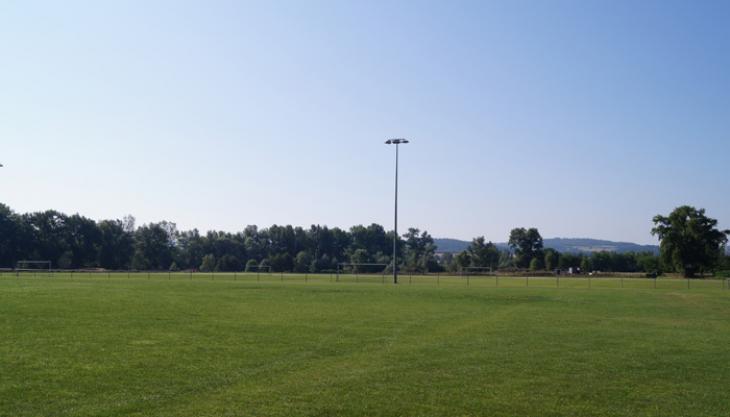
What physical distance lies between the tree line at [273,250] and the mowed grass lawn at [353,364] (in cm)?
9071

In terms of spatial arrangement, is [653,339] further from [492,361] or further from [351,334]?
[351,334]

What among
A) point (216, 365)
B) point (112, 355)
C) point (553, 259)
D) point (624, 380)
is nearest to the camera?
point (624, 380)

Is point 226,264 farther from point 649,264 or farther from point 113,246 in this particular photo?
point 649,264

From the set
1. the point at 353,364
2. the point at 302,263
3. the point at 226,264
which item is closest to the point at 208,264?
the point at 226,264

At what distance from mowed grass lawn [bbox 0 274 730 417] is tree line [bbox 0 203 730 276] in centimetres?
9071

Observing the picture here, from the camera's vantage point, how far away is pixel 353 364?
1517 centimetres

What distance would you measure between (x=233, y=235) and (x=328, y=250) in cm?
2846

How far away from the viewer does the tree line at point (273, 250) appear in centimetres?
10912

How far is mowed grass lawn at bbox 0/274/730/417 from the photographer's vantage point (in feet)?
36.5

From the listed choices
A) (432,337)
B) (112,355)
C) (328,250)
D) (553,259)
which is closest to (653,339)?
(432,337)

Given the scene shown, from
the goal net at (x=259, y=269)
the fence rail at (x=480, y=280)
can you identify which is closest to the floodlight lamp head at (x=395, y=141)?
the fence rail at (x=480, y=280)

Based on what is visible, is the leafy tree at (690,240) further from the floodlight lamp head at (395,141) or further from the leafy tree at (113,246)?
the leafy tree at (113,246)

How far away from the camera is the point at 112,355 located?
15648 millimetres

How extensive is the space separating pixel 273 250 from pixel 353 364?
175 meters
